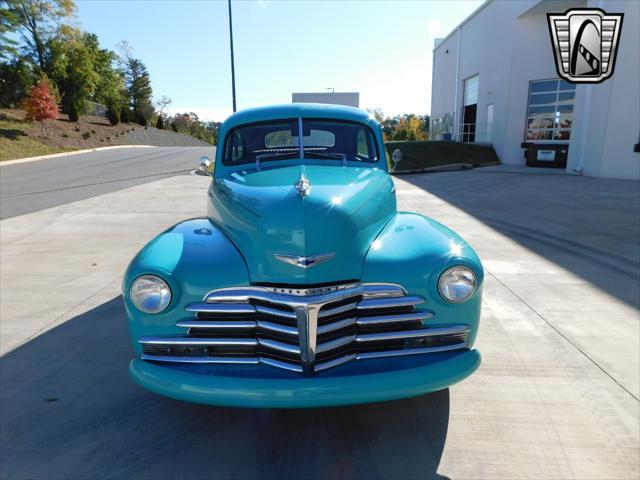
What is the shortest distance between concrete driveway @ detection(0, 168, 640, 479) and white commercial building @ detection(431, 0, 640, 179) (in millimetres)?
12623

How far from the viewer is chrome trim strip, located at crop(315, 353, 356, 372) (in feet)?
7.36

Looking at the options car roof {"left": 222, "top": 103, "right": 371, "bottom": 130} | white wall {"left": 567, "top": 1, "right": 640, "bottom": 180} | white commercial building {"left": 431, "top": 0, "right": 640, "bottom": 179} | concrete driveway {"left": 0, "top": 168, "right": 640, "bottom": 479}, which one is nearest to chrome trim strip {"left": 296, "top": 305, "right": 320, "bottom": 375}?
concrete driveway {"left": 0, "top": 168, "right": 640, "bottom": 479}

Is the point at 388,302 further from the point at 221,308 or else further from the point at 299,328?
the point at 221,308

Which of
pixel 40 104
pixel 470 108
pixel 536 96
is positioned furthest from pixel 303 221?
pixel 40 104

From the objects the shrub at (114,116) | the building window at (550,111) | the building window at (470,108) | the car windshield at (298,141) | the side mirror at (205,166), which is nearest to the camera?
the car windshield at (298,141)

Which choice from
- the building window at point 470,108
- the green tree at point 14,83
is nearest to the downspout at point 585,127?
the building window at point 470,108

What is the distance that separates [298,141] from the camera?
3.66 m

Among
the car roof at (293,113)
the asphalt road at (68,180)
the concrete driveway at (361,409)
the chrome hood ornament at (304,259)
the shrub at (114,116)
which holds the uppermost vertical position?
the shrub at (114,116)

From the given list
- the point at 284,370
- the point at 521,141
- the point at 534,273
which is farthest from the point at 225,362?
the point at 521,141

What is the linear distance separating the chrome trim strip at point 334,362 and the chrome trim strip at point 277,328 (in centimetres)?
21

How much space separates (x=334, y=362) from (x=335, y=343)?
10cm

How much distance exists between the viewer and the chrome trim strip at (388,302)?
2.30 metres

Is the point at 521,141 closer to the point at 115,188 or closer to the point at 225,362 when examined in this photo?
the point at 115,188

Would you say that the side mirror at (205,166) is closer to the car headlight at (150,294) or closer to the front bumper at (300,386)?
the car headlight at (150,294)
